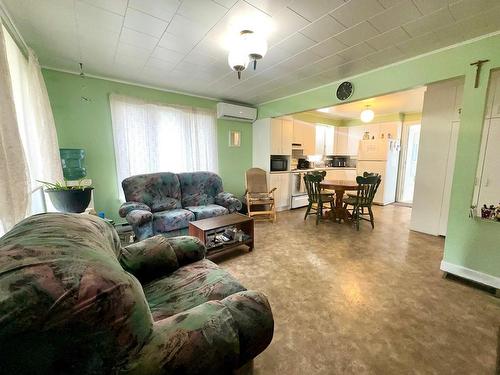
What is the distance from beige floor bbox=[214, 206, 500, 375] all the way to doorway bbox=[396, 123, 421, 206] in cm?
301

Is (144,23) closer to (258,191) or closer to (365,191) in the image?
(258,191)

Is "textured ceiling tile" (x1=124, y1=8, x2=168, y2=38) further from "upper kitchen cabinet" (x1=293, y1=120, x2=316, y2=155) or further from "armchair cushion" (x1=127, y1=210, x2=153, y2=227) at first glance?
"upper kitchen cabinet" (x1=293, y1=120, x2=316, y2=155)

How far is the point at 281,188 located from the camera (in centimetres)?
482

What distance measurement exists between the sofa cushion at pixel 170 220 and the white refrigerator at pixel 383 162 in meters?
4.58

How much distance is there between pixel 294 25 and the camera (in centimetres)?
184

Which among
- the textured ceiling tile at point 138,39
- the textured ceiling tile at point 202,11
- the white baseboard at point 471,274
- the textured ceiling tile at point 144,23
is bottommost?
the white baseboard at point 471,274

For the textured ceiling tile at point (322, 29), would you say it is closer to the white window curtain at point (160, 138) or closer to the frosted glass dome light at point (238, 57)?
the frosted glass dome light at point (238, 57)

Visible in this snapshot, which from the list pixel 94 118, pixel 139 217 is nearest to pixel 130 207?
pixel 139 217

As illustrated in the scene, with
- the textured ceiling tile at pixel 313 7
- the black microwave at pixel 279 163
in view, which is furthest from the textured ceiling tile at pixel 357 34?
the black microwave at pixel 279 163

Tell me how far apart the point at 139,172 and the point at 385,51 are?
3.72 meters

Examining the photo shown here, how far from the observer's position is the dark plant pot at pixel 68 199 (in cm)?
183

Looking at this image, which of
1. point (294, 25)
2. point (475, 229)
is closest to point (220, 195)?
point (294, 25)

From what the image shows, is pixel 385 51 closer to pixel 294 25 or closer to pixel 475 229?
pixel 294 25

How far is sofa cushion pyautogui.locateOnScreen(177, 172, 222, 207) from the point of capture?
368 centimetres
